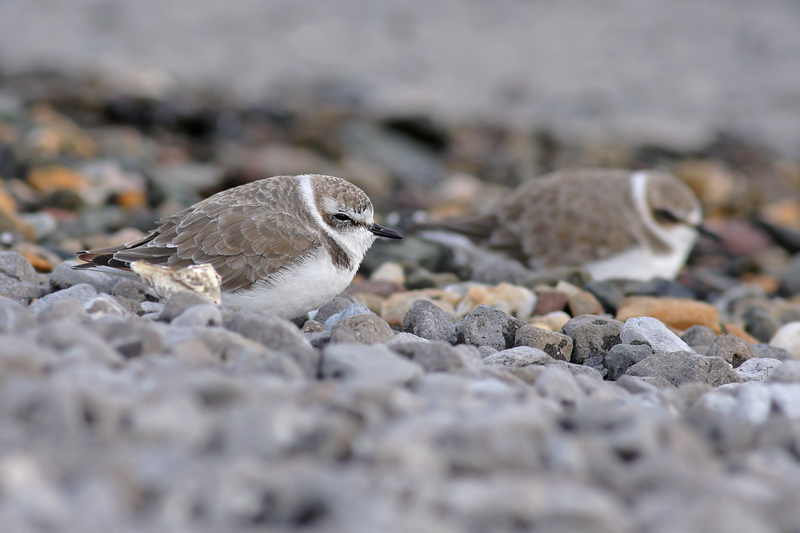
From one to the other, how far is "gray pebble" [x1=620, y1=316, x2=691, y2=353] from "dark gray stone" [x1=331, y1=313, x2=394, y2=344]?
1.52m

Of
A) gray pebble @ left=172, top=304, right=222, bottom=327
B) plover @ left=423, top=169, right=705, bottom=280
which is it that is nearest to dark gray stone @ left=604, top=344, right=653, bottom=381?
gray pebble @ left=172, top=304, right=222, bottom=327

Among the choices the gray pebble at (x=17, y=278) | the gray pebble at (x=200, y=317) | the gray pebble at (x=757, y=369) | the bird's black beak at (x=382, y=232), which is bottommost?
the gray pebble at (x=17, y=278)

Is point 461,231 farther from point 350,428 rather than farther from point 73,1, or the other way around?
point 73,1

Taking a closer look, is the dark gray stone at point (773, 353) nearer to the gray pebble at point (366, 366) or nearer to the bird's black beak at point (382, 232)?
the bird's black beak at point (382, 232)

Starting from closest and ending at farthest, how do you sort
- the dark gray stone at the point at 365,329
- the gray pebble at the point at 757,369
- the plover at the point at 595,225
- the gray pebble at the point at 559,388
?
1. the gray pebble at the point at 559,388
2. the dark gray stone at the point at 365,329
3. the gray pebble at the point at 757,369
4. the plover at the point at 595,225

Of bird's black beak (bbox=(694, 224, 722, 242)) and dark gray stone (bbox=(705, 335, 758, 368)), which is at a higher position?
dark gray stone (bbox=(705, 335, 758, 368))

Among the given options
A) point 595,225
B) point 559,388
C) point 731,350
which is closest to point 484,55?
point 595,225

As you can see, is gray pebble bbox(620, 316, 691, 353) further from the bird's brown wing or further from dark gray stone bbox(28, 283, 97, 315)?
dark gray stone bbox(28, 283, 97, 315)

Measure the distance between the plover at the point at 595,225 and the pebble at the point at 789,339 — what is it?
1924 mm

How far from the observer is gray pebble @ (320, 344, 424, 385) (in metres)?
3.02

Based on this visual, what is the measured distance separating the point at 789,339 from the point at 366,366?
12.4 ft

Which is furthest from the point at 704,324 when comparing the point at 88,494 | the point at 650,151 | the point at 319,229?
the point at 650,151

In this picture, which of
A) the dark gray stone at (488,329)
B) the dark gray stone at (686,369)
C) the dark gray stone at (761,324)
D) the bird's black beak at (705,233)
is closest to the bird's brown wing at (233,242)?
the dark gray stone at (488,329)

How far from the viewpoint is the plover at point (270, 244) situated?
464 cm
